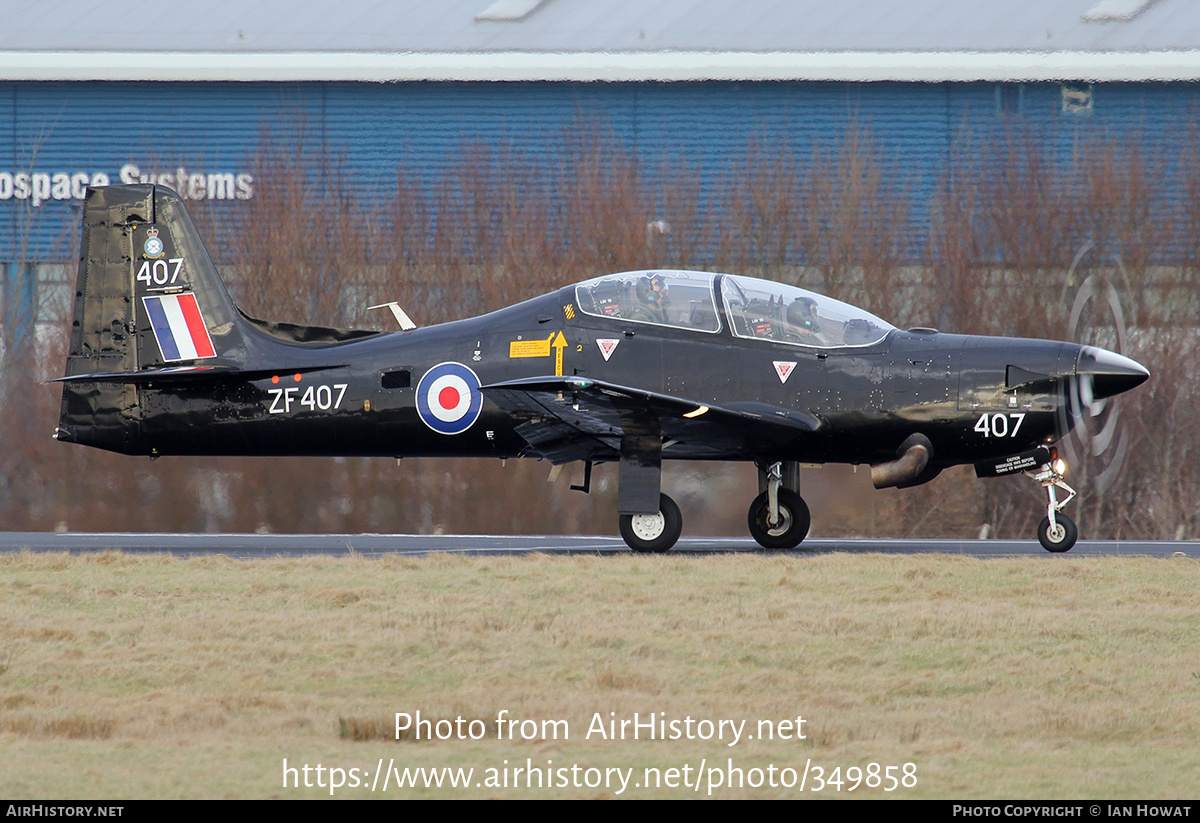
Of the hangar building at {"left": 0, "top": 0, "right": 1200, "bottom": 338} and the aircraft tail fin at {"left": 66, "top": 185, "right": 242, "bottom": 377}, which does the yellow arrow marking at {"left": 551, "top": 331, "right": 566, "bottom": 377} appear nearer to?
the aircraft tail fin at {"left": 66, "top": 185, "right": 242, "bottom": 377}

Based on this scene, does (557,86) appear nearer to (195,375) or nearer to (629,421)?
(195,375)

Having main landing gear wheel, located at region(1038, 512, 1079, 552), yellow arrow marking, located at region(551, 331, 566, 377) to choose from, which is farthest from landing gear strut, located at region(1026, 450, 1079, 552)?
yellow arrow marking, located at region(551, 331, 566, 377)

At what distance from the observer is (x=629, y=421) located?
11570 millimetres

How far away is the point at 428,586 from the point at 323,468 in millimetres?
9367

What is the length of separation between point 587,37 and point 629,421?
14786 mm

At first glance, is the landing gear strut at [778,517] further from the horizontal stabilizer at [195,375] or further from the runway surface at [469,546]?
the horizontal stabilizer at [195,375]

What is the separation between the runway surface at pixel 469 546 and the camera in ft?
41.0

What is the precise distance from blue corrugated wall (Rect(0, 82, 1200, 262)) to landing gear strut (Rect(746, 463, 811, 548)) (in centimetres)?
1089

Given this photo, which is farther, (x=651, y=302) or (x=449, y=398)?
(x=449, y=398)

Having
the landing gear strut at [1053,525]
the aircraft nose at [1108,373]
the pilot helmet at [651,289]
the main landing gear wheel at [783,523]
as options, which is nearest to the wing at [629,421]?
the main landing gear wheel at [783,523]

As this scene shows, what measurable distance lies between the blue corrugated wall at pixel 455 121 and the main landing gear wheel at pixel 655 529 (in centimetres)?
1158

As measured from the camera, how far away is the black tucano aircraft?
11320 mm

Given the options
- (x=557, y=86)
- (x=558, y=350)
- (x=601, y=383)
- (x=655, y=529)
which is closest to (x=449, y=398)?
(x=558, y=350)

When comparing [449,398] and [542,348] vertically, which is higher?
[542,348]
